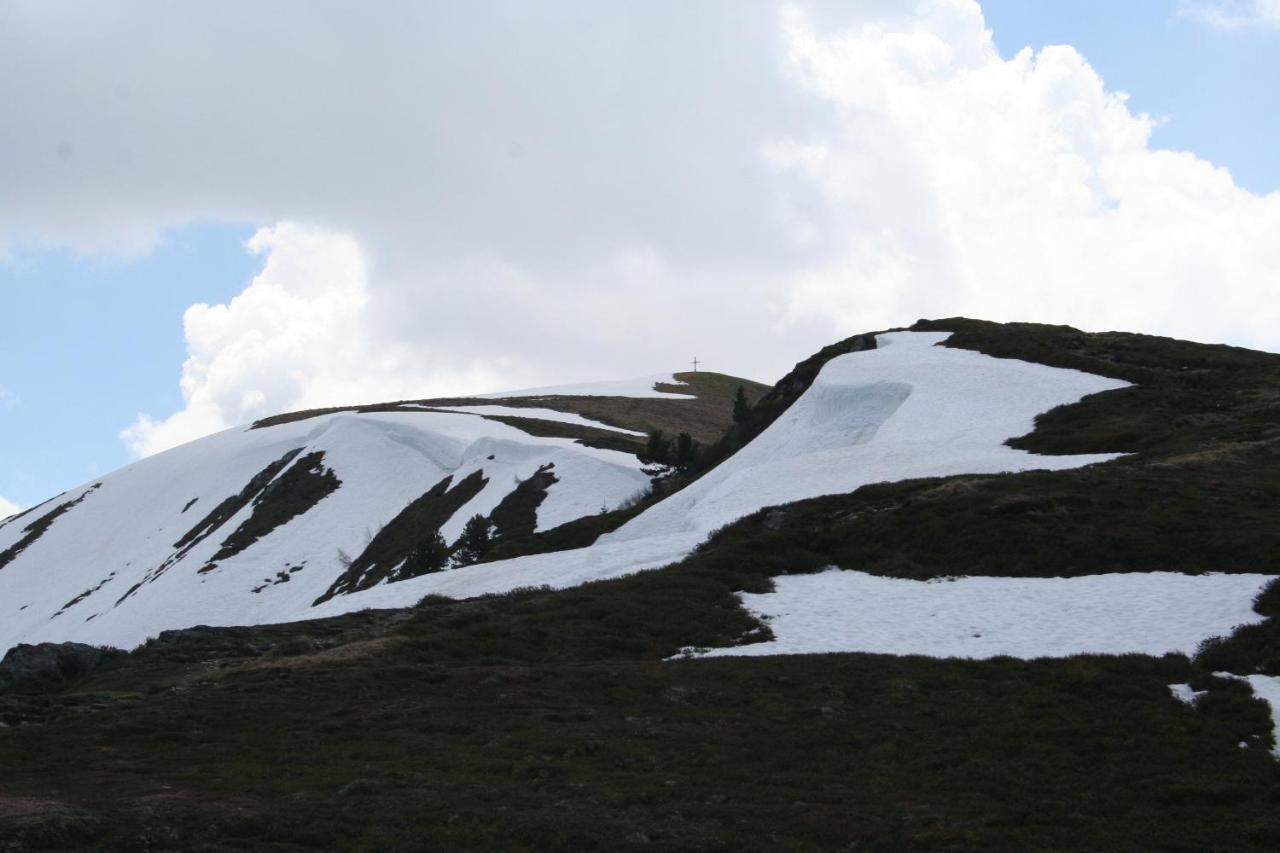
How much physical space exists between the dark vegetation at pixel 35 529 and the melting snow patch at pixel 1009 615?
293 feet

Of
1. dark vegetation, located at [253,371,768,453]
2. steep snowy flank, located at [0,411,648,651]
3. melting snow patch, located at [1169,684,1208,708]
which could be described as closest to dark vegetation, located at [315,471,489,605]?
steep snowy flank, located at [0,411,648,651]

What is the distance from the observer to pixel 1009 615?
27.9m

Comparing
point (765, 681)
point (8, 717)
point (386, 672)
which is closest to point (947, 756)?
point (765, 681)

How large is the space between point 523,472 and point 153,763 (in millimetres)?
56681

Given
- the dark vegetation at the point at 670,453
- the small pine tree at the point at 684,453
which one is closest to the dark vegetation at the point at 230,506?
the dark vegetation at the point at 670,453

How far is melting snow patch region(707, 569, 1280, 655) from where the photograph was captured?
2491 centimetres

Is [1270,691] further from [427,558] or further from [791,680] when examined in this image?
[427,558]

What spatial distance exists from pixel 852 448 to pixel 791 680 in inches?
1047

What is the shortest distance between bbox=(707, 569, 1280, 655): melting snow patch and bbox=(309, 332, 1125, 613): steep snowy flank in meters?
8.65

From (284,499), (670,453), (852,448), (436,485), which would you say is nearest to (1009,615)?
(852,448)

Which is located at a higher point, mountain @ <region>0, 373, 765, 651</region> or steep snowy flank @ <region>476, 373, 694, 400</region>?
steep snowy flank @ <region>476, 373, 694, 400</region>

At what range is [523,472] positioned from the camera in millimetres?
75312

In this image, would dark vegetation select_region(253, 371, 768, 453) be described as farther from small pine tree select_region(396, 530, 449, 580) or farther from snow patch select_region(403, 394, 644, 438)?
small pine tree select_region(396, 530, 449, 580)

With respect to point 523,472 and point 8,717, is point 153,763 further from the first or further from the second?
point 523,472
